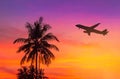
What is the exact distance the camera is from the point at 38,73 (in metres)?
79.8

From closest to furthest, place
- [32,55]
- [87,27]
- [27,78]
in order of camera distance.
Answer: [32,55]
[27,78]
[87,27]

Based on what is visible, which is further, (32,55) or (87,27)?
(87,27)

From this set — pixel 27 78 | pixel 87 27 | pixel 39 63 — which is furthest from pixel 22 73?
pixel 87 27

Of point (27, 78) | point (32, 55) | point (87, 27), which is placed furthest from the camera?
point (87, 27)

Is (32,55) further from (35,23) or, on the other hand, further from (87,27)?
(87,27)

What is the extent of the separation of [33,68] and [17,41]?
21.8 feet

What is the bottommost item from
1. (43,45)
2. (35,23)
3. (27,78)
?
(27,78)

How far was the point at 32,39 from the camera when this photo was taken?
254 feet

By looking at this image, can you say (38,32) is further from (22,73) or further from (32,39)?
(22,73)

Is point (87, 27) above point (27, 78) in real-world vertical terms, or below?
above

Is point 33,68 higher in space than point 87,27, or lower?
lower

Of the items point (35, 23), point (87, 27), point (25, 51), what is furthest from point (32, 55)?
point (87, 27)

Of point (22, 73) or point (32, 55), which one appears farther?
point (22, 73)

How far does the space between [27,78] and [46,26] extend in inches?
468
